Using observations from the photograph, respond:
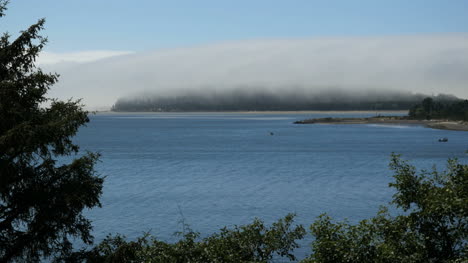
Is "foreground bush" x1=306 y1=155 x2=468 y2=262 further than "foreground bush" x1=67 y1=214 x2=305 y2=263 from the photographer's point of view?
No

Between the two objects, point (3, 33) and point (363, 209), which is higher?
point (3, 33)

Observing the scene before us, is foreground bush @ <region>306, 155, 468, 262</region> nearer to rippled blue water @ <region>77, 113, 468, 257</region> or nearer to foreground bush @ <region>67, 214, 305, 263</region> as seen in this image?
foreground bush @ <region>67, 214, 305, 263</region>

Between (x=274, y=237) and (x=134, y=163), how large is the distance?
334 ft

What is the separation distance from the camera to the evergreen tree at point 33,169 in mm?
22141

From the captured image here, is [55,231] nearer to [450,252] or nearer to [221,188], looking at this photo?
[450,252]

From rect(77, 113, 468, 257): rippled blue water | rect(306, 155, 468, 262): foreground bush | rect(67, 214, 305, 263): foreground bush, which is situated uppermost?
rect(306, 155, 468, 262): foreground bush

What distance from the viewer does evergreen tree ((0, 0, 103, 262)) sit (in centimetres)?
2214

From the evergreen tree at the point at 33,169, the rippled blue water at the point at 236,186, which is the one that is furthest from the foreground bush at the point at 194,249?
the rippled blue water at the point at 236,186

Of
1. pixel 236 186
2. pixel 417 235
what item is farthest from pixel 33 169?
pixel 236 186

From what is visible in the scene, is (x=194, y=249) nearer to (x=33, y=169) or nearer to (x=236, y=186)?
(x=33, y=169)

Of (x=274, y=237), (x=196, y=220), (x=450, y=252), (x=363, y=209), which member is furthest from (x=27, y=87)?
(x=363, y=209)

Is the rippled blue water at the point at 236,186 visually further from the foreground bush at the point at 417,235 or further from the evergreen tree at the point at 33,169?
the foreground bush at the point at 417,235

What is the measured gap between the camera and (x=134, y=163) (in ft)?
409

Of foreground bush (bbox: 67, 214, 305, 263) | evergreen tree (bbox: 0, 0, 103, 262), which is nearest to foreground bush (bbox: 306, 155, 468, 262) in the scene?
foreground bush (bbox: 67, 214, 305, 263)
